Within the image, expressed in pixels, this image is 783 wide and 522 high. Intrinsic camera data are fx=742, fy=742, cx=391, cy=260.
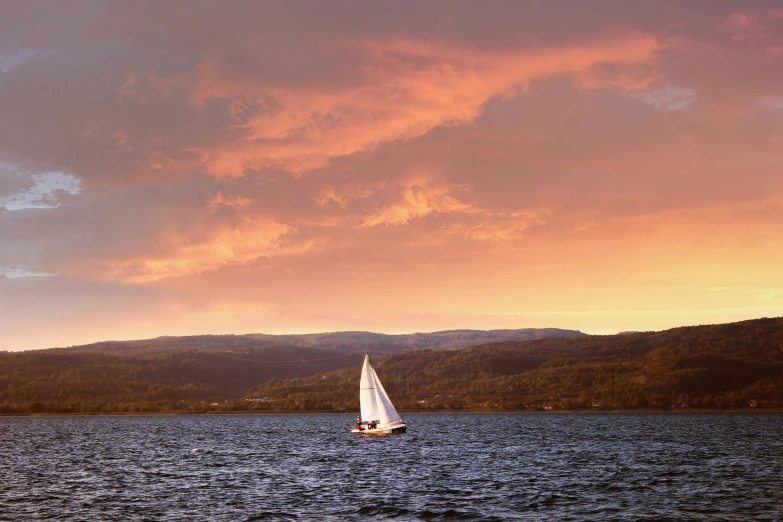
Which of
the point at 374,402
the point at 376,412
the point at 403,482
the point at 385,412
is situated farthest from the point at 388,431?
the point at 403,482

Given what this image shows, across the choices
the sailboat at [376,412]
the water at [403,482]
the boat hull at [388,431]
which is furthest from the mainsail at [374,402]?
the water at [403,482]

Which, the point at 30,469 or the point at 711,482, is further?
the point at 30,469

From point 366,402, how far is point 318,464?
54848 mm

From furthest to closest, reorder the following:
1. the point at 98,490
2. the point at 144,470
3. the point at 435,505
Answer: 1. the point at 144,470
2. the point at 98,490
3. the point at 435,505

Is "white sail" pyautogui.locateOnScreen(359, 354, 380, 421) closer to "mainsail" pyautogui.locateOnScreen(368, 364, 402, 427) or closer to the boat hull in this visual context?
"mainsail" pyautogui.locateOnScreen(368, 364, 402, 427)

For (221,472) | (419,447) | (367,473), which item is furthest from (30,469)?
(419,447)

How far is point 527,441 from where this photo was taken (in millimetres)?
178125

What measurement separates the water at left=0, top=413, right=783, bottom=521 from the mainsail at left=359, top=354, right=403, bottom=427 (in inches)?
515

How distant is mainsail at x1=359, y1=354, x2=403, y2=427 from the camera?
173m

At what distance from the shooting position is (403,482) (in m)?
96.2

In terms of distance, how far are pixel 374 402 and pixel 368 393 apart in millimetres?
4566

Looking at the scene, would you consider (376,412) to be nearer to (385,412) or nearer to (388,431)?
(385,412)

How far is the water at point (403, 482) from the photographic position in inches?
2862

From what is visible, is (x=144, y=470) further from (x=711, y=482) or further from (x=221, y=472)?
(x=711, y=482)
